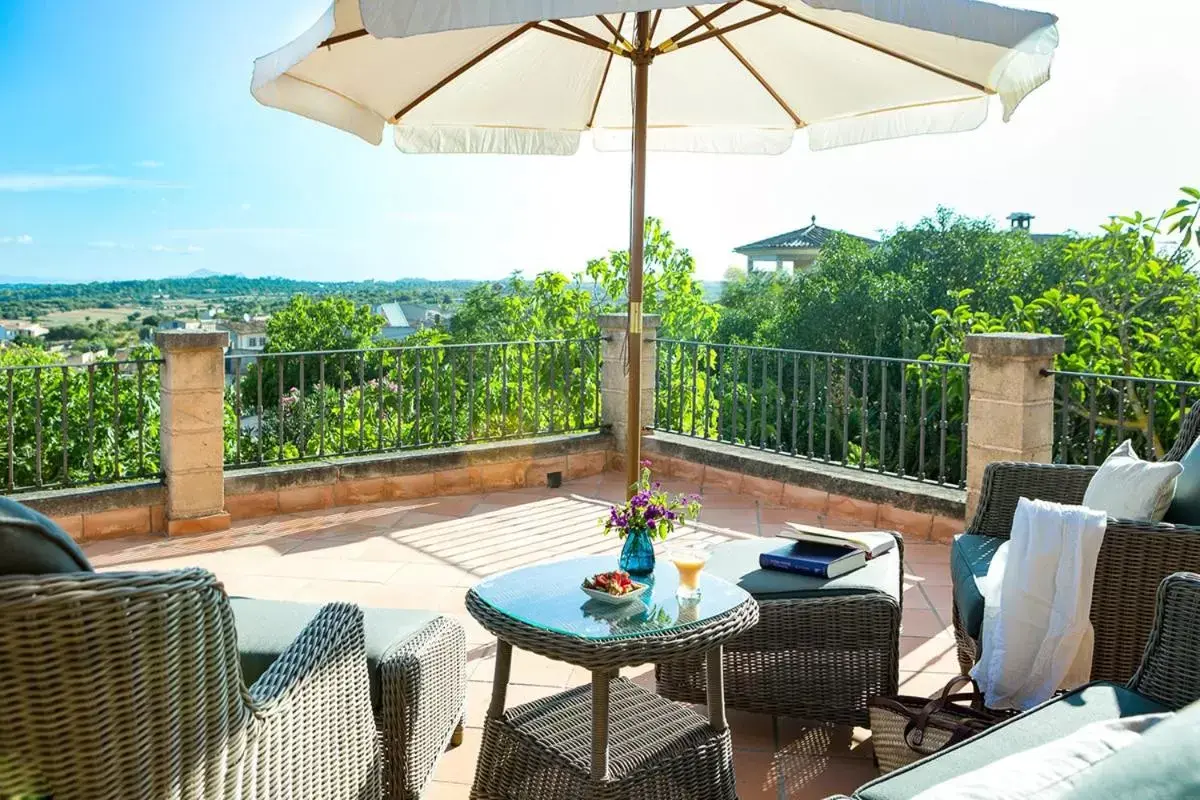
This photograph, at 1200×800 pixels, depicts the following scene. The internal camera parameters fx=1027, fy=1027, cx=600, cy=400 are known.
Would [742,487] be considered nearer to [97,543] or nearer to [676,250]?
[97,543]

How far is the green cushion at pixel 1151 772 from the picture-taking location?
915 millimetres

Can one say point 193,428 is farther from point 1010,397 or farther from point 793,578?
point 1010,397

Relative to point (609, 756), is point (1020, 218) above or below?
above

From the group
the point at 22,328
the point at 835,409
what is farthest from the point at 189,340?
the point at 22,328

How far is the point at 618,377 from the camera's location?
21.6 feet

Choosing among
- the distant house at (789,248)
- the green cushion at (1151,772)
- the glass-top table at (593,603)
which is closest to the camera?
the green cushion at (1151,772)

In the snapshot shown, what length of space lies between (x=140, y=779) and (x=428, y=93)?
11.4 feet

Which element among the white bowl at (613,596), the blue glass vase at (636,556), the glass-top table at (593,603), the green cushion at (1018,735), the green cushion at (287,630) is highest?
the blue glass vase at (636,556)

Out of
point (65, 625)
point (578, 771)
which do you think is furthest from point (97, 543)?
point (65, 625)

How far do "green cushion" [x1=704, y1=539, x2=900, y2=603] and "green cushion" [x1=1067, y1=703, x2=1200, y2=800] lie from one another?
175cm

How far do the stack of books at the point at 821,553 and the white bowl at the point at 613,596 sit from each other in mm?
703

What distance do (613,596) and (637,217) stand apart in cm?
165

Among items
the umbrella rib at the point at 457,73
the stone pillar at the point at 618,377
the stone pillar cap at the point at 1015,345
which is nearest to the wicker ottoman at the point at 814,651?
the stone pillar cap at the point at 1015,345

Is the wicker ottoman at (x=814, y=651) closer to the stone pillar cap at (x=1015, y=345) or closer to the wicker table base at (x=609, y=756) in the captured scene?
the wicker table base at (x=609, y=756)
